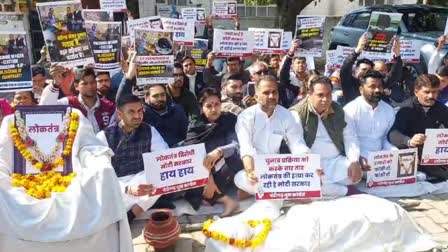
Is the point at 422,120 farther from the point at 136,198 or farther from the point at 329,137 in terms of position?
the point at 136,198

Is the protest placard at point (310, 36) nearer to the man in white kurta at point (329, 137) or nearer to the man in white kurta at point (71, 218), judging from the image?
the man in white kurta at point (329, 137)

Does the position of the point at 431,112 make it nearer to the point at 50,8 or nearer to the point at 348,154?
the point at 348,154

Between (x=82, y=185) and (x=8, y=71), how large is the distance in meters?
1.88

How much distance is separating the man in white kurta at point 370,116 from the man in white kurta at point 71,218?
2882 mm

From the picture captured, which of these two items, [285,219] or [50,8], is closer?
[285,219]

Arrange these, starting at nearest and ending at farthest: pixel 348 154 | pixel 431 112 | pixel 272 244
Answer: pixel 272 244 < pixel 348 154 < pixel 431 112

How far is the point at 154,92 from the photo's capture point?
518 cm

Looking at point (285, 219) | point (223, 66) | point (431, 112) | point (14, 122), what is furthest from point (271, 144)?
point (223, 66)

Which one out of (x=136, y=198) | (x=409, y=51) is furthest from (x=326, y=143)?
(x=409, y=51)

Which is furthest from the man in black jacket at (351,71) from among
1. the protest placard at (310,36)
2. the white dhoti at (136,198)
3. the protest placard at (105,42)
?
the white dhoti at (136,198)

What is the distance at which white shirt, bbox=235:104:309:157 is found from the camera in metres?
4.91

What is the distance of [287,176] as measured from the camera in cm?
432

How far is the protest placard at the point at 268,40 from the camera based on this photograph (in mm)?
6957

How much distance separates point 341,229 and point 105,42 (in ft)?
10.1
